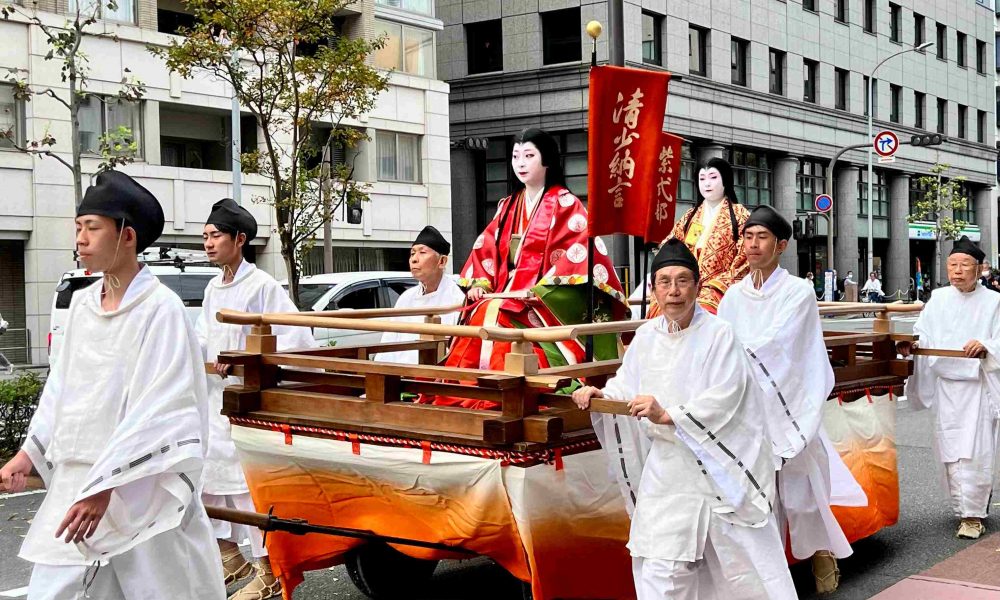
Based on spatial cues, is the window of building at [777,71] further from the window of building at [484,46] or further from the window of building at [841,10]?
the window of building at [484,46]

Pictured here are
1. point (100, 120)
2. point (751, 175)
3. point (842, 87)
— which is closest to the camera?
point (100, 120)

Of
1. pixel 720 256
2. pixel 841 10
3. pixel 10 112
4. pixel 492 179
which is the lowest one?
pixel 720 256

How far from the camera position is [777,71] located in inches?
1548

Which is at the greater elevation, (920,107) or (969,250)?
(920,107)

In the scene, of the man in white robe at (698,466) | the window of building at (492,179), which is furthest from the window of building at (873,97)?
the man in white robe at (698,466)

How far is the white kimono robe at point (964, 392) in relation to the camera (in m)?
7.37

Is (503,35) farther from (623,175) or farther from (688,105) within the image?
(623,175)

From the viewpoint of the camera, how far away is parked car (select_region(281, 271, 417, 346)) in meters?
A: 14.6

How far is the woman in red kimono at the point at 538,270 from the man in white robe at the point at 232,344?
106 cm

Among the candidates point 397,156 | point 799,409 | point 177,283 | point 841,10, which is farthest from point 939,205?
point 799,409

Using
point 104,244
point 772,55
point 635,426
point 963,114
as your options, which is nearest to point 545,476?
point 635,426

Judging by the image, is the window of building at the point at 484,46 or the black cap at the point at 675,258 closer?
the black cap at the point at 675,258

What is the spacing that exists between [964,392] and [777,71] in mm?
33454

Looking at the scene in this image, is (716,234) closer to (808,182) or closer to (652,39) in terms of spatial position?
(652,39)
